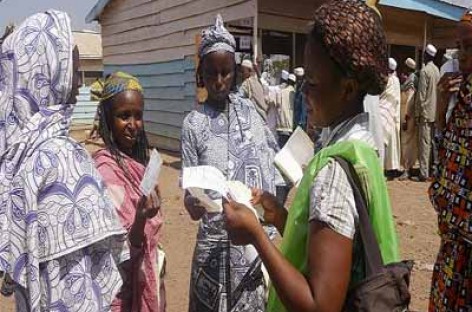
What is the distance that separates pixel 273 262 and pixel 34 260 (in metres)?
0.91

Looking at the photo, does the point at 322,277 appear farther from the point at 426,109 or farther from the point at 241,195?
the point at 426,109

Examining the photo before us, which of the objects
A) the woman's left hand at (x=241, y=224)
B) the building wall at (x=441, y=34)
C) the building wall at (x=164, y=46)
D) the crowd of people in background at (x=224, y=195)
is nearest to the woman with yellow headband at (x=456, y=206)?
A: the crowd of people in background at (x=224, y=195)

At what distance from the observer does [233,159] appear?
8.92 ft

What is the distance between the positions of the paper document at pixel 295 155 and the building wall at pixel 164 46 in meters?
7.45

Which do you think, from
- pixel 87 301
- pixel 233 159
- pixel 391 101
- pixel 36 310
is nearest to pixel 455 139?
pixel 233 159

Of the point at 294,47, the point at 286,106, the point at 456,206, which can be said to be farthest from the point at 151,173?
the point at 286,106

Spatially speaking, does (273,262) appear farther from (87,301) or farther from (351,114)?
(87,301)

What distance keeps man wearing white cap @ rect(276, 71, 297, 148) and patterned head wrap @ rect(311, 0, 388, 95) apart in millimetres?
9758

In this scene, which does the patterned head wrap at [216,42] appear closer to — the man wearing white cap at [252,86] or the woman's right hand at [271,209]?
the woman's right hand at [271,209]

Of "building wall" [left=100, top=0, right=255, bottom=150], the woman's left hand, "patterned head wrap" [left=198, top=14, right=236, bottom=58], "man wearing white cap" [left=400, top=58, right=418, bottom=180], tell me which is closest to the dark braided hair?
"patterned head wrap" [left=198, top=14, right=236, bottom=58]

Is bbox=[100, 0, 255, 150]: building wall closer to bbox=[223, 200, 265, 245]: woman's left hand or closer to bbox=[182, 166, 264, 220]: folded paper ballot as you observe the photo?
bbox=[182, 166, 264, 220]: folded paper ballot

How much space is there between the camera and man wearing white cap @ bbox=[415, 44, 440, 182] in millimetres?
8633

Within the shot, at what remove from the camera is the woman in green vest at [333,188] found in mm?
1336

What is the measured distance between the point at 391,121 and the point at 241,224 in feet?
24.9
